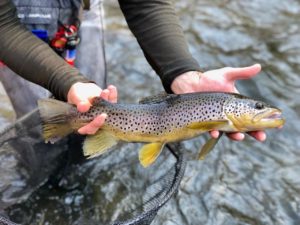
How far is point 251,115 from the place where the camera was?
2248mm

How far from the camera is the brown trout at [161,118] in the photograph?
7.43ft

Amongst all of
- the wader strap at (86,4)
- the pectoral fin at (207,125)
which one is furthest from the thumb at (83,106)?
the wader strap at (86,4)

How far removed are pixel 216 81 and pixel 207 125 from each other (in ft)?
0.91

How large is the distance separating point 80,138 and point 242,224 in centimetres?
110

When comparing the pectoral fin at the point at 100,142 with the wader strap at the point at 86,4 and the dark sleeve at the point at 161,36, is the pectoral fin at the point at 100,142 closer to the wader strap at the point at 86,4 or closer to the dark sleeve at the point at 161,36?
the dark sleeve at the point at 161,36

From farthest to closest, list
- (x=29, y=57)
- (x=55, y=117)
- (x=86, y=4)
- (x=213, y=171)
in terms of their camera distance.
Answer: (x=213, y=171) < (x=86, y=4) < (x=29, y=57) < (x=55, y=117)

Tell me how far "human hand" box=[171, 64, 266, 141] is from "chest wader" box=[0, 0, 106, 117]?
2.88 ft

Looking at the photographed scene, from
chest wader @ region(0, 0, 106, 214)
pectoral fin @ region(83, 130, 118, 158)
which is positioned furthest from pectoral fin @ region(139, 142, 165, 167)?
chest wader @ region(0, 0, 106, 214)

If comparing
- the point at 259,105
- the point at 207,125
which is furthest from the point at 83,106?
the point at 259,105

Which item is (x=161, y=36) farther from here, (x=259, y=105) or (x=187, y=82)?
(x=259, y=105)

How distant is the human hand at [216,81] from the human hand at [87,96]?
1.32 ft

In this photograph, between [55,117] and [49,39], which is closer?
[55,117]

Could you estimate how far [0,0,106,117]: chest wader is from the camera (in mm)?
3045

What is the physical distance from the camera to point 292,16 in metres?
5.57
